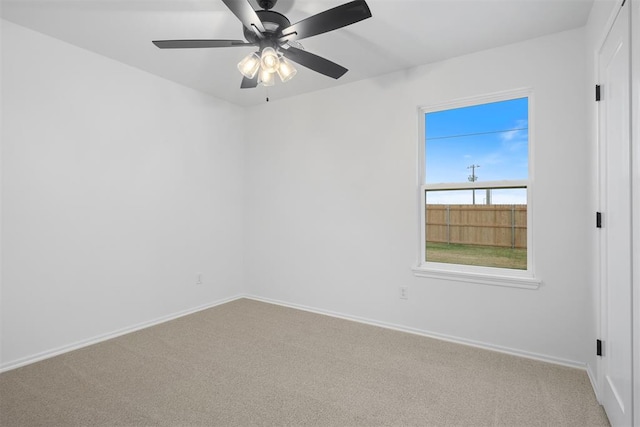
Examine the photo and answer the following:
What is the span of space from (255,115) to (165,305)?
8.61ft

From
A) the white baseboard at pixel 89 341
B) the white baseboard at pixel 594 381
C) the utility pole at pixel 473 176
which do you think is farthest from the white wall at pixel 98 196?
the white baseboard at pixel 594 381

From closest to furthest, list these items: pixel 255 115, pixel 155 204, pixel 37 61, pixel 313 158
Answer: pixel 37 61, pixel 155 204, pixel 313 158, pixel 255 115

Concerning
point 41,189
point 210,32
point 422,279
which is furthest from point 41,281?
point 422,279

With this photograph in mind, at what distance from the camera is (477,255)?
10.1 ft

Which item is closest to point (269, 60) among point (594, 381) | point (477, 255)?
point (477, 255)

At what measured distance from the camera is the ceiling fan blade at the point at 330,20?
5.40ft

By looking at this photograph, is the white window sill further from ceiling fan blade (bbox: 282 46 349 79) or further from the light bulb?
the light bulb

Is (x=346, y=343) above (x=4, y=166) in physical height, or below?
below

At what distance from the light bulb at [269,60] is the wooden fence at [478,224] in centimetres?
201

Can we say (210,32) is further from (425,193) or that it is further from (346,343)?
(346,343)

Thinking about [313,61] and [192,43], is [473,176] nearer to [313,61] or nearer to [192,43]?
[313,61]

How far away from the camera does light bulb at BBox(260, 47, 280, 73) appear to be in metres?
2.05

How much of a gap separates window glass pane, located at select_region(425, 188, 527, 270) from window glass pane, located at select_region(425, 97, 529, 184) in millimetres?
161

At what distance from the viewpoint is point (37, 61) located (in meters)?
2.57
